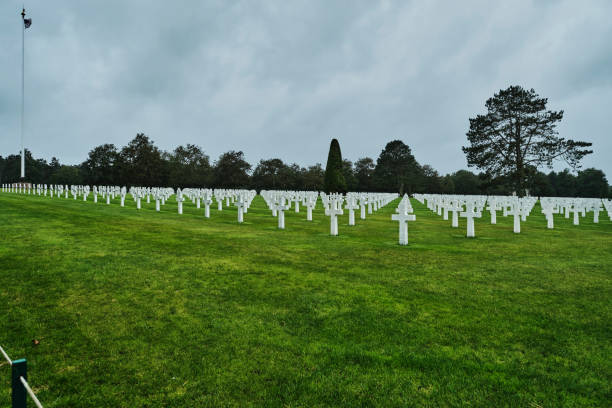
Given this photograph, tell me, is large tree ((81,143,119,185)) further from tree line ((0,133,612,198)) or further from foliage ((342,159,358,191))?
foliage ((342,159,358,191))

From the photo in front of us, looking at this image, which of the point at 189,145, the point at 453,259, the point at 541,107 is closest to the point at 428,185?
the point at 541,107

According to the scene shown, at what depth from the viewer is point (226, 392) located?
263 cm

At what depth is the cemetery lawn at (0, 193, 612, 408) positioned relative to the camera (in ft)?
8.80

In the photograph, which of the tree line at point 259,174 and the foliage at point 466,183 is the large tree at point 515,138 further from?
the foliage at point 466,183

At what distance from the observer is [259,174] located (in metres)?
86.1

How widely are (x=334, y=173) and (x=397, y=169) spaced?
39.2m

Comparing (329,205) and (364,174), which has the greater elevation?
(364,174)

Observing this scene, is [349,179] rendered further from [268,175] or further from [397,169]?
[268,175]

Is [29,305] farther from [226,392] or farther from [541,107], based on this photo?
[541,107]

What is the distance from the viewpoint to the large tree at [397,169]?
83200 millimetres

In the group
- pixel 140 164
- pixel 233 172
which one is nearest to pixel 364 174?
pixel 233 172

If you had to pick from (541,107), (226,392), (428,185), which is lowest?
(226,392)

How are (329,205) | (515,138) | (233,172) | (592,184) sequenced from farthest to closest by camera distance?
(233,172)
(592,184)
(515,138)
(329,205)

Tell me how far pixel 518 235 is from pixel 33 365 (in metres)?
13.3
